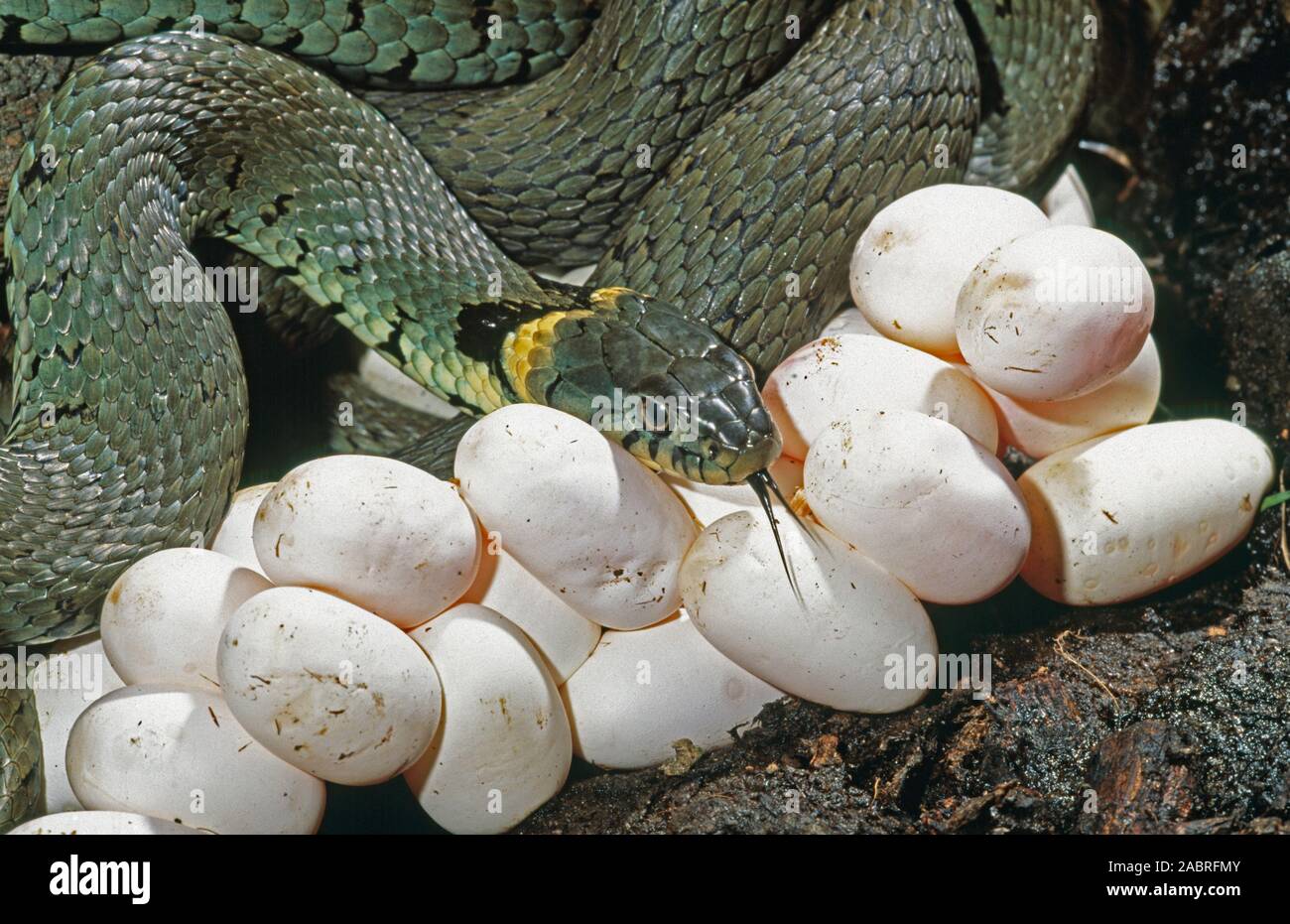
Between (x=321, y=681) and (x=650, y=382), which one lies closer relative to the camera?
(x=321, y=681)

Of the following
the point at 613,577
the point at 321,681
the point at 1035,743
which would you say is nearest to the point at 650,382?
the point at 613,577

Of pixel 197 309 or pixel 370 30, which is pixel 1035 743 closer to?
pixel 197 309

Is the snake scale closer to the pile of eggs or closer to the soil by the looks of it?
the pile of eggs

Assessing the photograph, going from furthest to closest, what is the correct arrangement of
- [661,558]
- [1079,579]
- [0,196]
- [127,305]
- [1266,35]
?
[1266,35] → [0,196] → [127,305] → [1079,579] → [661,558]

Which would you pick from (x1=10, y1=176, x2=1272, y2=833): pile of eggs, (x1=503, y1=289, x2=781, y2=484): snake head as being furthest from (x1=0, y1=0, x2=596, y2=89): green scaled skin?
(x1=10, y1=176, x2=1272, y2=833): pile of eggs

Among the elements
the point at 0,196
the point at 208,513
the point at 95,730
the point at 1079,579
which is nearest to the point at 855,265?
the point at 1079,579

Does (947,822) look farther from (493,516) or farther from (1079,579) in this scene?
(493,516)
